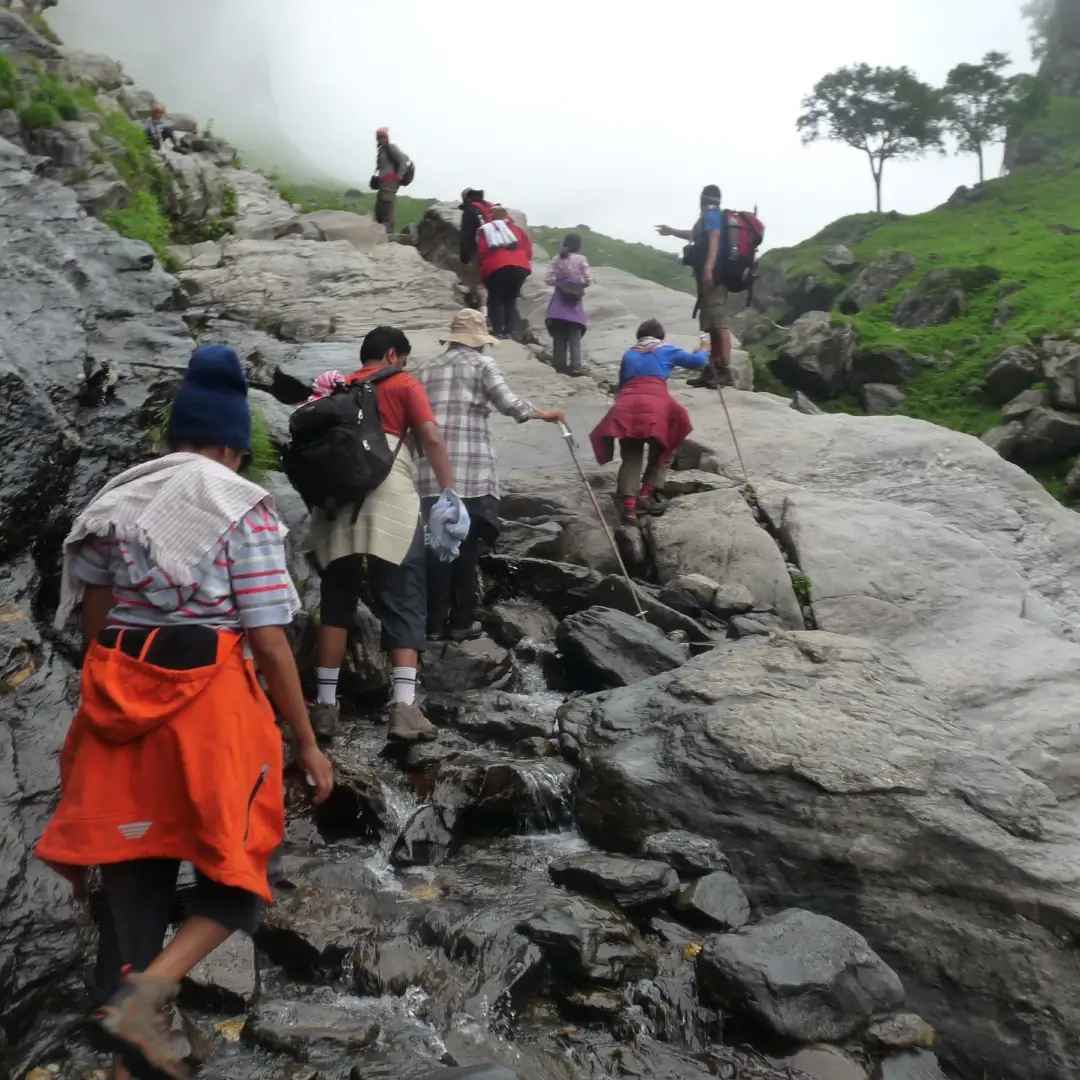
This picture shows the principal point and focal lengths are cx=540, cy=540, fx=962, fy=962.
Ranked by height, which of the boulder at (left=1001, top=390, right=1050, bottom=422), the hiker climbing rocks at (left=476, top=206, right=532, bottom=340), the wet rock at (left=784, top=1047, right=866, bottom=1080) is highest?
the hiker climbing rocks at (left=476, top=206, right=532, bottom=340)

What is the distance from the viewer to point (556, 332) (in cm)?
1683

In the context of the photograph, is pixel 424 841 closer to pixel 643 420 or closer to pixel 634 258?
pixel 643 420

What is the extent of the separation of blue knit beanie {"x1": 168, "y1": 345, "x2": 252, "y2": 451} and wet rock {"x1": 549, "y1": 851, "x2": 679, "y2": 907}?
3.15 m

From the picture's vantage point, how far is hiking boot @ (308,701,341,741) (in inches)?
264

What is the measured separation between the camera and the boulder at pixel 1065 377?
24500 mm

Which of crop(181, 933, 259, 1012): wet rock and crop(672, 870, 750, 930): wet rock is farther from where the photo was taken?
A: crop(672, 870, 750, 930): wet rock

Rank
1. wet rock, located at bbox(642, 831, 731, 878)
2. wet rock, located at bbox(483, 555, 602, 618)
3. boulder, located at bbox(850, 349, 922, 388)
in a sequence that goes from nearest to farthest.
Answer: wet rock, located at bbox(642, 831, 731, 878), wet rock, located at bbox(483, 555, 602, 618), boulder, located at bbox(850, 349, 922, 388)

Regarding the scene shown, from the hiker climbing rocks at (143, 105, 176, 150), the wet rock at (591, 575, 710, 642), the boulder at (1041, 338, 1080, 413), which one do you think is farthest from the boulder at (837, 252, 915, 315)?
the wet rock at (591, 575, 710, 642)

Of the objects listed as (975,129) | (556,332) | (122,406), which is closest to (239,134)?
(975,129)

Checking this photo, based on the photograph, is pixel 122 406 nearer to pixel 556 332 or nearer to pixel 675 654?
pixel 675 654

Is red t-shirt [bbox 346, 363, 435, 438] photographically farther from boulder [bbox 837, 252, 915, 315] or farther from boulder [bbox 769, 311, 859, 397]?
boulder [bbox 837, 252, 915, 315]

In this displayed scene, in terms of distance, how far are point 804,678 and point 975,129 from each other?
75.5 m

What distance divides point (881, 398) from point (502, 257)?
62.7ft

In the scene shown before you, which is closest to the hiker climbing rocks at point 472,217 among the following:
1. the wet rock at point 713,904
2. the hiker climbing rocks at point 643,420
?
the hiker climbing rocks at point 643,420
